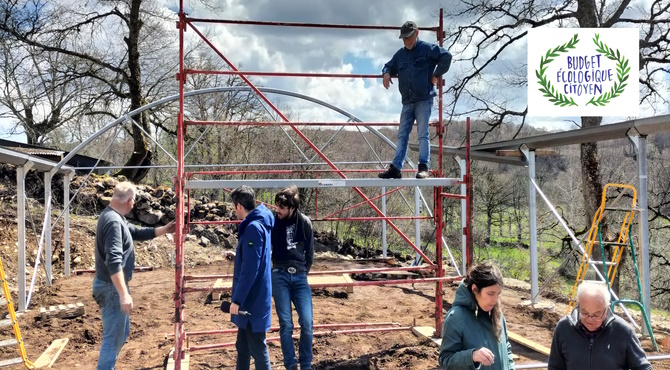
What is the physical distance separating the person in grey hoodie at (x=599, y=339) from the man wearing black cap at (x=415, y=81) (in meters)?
2.92

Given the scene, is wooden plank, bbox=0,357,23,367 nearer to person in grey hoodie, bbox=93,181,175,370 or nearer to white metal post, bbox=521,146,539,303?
person in grey hoodie, bbox=93,181,175,370

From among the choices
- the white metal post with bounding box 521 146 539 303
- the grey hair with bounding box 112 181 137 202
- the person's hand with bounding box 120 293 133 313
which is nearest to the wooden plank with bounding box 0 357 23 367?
the person's hand with bounding box 120 293 133 313

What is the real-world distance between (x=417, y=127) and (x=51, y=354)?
501 cm

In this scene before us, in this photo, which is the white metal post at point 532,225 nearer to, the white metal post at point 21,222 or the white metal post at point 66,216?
the white metal post at point 21,222

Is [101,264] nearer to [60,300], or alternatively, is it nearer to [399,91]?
[399,91]

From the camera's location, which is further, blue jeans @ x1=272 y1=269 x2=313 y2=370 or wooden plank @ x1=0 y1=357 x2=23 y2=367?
wooden plank @ x1=0 y1=357 x2=23 y2=367

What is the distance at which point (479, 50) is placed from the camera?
16.0 m

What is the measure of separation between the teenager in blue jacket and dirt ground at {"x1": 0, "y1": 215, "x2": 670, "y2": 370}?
147 cm

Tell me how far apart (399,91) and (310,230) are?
82.5 inches

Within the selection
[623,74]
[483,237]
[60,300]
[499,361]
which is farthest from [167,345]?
[483,237]

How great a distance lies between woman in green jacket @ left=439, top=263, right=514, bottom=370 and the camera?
2.83 meters

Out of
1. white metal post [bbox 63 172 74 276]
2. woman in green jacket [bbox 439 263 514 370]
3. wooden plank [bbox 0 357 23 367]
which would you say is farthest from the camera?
white metal post [bbox 63 172 74 276]

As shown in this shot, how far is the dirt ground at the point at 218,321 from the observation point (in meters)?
6.03

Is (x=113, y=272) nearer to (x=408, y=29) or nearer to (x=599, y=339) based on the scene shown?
(x=599, y=339)
